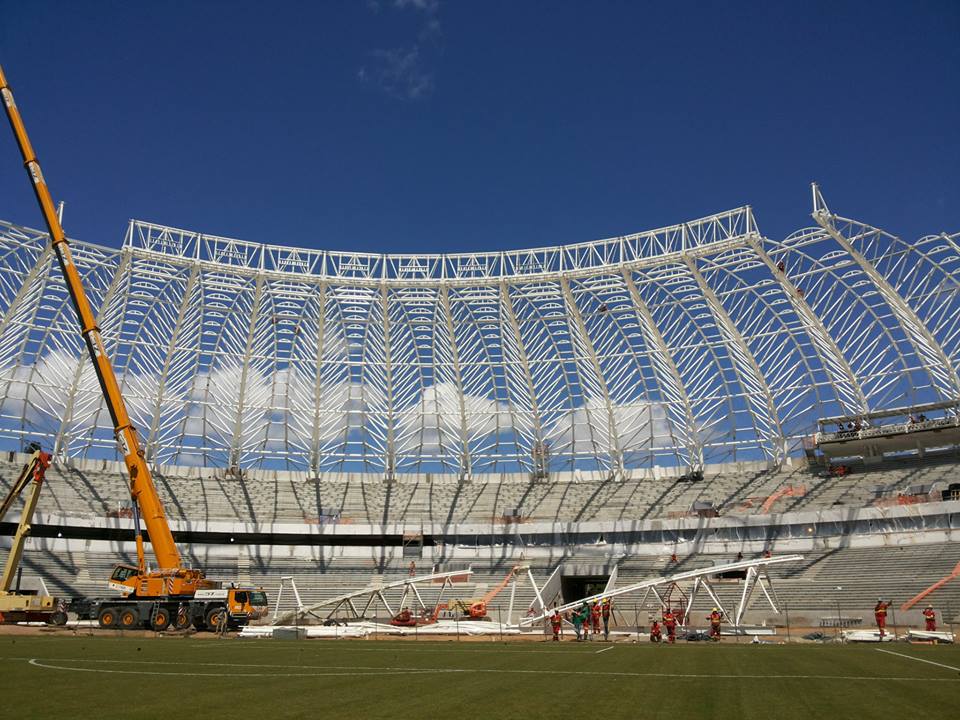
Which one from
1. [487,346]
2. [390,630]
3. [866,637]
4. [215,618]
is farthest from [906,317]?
[215,618]

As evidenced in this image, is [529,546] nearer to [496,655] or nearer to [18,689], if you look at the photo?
[496,655]

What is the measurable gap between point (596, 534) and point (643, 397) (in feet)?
39.1

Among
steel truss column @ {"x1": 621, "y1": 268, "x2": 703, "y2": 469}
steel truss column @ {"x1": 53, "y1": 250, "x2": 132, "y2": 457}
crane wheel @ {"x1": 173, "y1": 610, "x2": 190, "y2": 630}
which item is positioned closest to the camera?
crane wheel @ {"x1": 173, "y1": 610, "x2": 190, "y2": 630}

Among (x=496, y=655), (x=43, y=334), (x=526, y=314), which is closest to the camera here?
(x=496, y=655)

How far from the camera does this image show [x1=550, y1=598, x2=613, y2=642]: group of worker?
1346 inches

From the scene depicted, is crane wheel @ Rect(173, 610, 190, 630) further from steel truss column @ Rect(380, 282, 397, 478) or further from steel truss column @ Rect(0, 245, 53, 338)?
steel truss column @ Rect(380, 282, 397, 478)

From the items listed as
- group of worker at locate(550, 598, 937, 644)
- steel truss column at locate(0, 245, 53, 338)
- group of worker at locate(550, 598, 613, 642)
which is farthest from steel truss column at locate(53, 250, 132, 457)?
group of worker at locate(550, 598, 937, 644)

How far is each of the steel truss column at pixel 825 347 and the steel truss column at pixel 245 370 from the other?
3387cm

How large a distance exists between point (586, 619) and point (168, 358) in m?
40.5

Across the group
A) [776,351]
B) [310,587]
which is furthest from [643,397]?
[310,587]

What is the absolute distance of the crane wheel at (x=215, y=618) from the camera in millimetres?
37156

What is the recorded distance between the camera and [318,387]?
66.1m

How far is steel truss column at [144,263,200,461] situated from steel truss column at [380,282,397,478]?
43.5 ft

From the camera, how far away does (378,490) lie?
242ft
